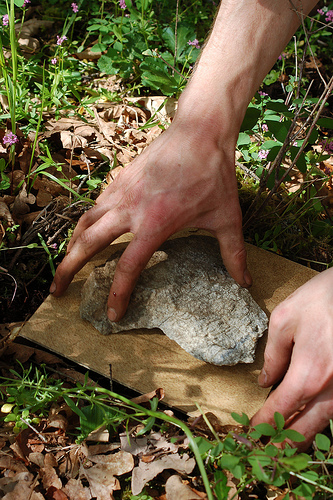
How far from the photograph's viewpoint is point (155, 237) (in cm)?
199

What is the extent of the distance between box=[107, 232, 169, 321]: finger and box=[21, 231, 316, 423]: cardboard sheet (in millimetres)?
256

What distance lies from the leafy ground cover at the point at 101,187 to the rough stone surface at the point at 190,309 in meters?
0.32

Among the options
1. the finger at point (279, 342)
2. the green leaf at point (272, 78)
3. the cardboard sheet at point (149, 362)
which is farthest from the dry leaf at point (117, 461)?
the green leaf at point (272, 78)

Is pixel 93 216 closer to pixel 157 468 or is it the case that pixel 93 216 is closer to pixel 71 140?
pixel 71 140

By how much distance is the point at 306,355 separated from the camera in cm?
164

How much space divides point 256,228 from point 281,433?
4.85 feet

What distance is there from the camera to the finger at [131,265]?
1.98m

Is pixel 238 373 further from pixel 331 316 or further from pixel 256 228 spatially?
pixel 256 228

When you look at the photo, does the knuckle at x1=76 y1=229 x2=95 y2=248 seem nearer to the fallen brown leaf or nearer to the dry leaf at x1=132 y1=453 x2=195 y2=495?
the fallen brown leaf

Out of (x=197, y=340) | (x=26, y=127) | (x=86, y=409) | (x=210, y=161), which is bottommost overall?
(x=86, y=409)

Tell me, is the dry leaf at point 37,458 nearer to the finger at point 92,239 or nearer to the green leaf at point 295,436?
the finger at point 92,239

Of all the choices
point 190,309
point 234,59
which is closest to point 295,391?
point 190,309

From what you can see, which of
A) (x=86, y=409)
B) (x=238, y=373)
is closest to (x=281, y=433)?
(x=238, y=373)

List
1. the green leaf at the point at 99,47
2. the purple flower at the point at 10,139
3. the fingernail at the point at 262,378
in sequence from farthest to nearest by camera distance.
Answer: the green leaf at the point at 99,47, the purple flower at the point at 10,139, the fingernail at the point at 262,378
